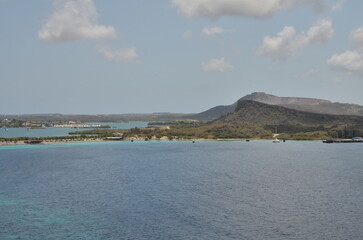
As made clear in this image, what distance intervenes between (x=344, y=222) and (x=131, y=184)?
52.7 meters

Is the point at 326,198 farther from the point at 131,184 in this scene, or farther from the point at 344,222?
the point at 131,184

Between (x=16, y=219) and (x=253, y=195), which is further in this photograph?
(x=253, y=195)

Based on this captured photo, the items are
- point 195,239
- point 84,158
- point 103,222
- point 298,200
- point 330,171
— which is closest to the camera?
point 195,239

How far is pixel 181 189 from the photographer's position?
93.8m

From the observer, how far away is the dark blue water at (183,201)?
62.1m

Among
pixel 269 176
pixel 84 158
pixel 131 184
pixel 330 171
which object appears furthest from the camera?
pixel 84 158

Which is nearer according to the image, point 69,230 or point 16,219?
point 69,230

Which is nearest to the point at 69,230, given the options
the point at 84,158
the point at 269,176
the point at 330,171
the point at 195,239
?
the point at 195,239

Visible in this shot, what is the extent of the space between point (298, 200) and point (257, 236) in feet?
84.5

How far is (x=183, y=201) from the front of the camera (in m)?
80.9

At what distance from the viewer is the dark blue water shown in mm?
62094

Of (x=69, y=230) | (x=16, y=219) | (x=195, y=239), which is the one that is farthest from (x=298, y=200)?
(x=16, y=219)

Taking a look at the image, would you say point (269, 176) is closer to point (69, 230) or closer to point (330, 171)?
point (330, 171)

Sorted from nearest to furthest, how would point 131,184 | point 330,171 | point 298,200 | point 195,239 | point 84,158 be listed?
1. point 195,239
2. point 298,200
3. point 131,184
4. point 330,171
5. point 84,158
